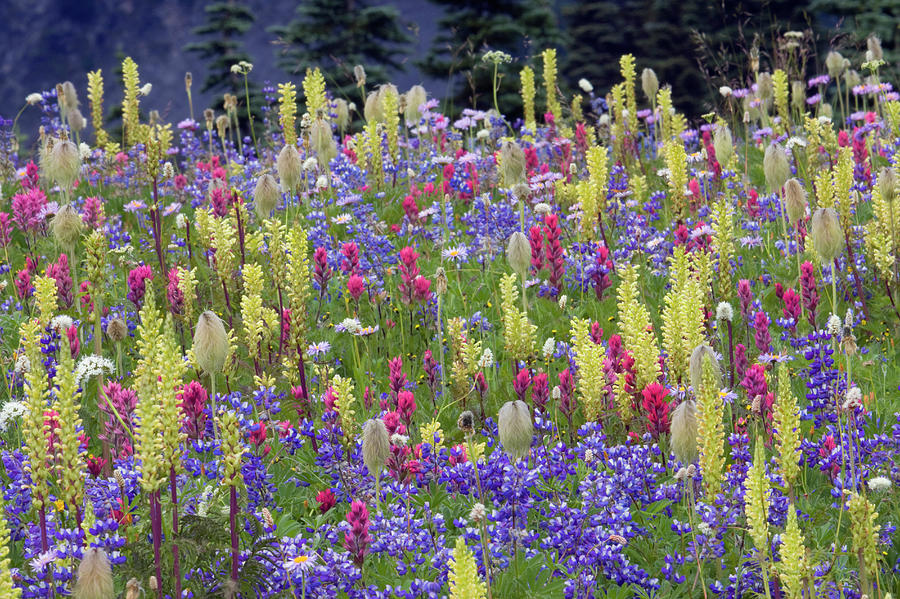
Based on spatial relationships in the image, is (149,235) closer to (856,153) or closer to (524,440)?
(524,440)

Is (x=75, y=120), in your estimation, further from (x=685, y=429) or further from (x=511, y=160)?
(x=685, y=429)

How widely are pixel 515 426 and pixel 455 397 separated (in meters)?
1.55

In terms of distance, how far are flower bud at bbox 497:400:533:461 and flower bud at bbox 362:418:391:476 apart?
0.44 m

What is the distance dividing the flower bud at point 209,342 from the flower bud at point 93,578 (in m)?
1.29

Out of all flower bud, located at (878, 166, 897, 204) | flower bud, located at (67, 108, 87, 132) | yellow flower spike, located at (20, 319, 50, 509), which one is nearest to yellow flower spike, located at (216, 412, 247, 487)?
yellow flower spike, located at (20, 319, 50, 509)

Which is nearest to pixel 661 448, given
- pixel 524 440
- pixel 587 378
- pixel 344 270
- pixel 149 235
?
pixel 587 378

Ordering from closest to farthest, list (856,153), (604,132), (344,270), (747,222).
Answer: (344,270), (747,222), (856,153), (604,132)

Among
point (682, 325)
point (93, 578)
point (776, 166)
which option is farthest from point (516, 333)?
point (93, 578)

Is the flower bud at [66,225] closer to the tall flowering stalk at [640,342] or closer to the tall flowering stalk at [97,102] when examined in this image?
the tall flowering stalk at [640,342]

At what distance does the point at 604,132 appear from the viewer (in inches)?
374

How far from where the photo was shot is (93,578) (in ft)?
8.39

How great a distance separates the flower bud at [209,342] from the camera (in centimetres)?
378

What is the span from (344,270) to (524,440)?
3.08 m

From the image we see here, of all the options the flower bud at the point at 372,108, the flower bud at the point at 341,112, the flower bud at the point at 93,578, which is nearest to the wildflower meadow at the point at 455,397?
the flower bud at the point at 93,578
